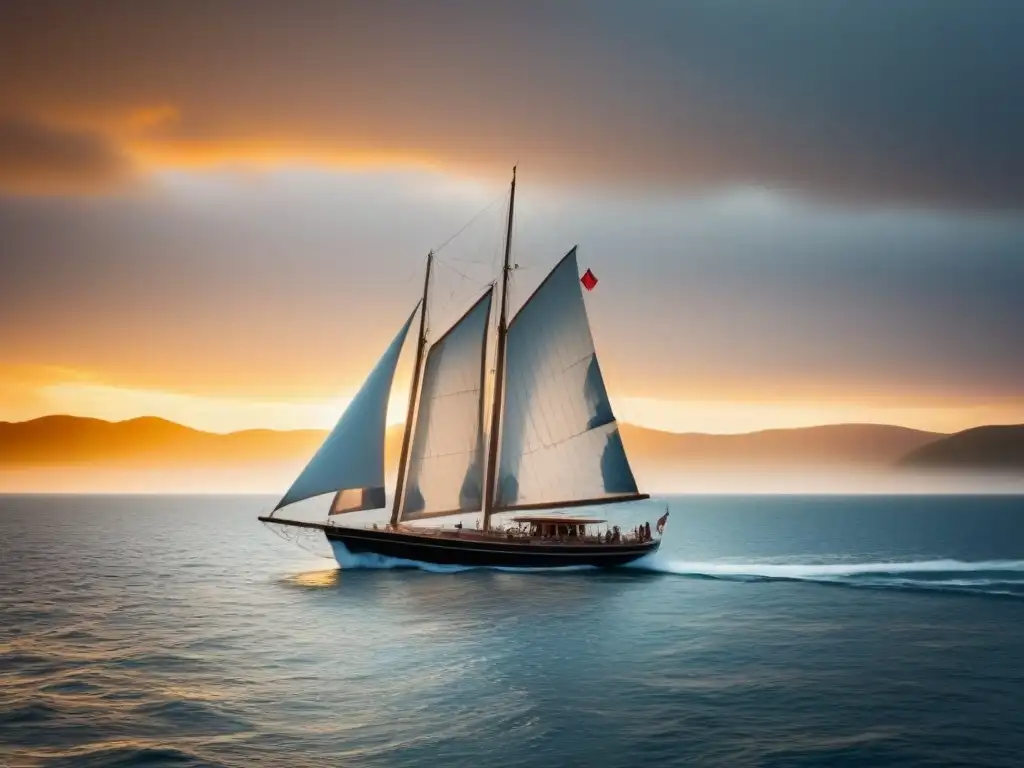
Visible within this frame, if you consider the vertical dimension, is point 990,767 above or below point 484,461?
below

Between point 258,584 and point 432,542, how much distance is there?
44.2 feet

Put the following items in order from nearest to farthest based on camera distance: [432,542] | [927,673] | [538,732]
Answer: [538,732], [927,673], [432,542]

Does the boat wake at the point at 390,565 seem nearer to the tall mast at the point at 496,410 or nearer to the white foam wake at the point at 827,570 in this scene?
the tall mast at the point at 496,410

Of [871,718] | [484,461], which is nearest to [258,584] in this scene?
[484,461]

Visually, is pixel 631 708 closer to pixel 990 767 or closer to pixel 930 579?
pixel 990 767

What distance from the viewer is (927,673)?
3256cm

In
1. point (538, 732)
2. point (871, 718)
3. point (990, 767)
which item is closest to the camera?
point (990, 767)

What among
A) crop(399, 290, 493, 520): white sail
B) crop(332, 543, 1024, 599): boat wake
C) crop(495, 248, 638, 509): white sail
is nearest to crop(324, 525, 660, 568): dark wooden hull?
crop(332, 543, 1024, 599): boat wake

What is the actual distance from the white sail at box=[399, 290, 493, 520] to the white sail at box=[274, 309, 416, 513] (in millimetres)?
3139

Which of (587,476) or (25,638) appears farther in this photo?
(587,476)

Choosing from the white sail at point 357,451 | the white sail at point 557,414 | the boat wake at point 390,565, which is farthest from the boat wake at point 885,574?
the white sail at point 357,451

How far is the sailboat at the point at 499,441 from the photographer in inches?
2312

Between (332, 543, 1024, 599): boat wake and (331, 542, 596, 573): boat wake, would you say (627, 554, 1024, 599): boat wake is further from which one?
(331, 542, 596, 573): boat wake

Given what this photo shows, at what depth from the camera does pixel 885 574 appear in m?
68.6
